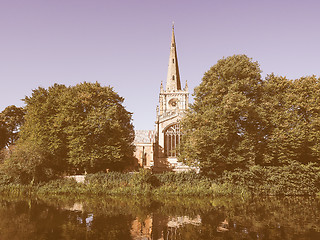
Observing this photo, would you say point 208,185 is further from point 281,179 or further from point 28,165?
point 28,165

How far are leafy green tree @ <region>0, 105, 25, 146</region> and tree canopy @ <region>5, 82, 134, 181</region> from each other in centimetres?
1485

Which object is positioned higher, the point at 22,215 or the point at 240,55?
the point at 240,55

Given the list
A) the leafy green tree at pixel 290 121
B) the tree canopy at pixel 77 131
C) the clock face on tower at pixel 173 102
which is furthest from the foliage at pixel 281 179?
the clock face on tower at pixel 173 102

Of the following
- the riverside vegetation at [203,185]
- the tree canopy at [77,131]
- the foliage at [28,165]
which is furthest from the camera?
the tree canopy at [77,131]

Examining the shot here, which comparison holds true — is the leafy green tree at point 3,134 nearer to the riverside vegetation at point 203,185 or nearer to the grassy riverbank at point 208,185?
the grassy riverbank at point 208,185

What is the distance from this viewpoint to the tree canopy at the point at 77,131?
932 inches

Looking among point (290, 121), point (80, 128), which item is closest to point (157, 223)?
point (80, 128)

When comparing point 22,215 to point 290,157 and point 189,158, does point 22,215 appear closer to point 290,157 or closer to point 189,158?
point 189,158

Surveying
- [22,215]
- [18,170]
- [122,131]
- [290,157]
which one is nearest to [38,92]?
[18,170]

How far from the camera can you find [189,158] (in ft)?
72.4

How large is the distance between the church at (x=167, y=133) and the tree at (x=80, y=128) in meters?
7.18

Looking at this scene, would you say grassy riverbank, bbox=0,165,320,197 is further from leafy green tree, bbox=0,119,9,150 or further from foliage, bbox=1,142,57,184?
leafy green tree, bbox=0,119,9,150

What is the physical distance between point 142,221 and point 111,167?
16.8 metres

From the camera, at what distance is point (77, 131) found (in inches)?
930
